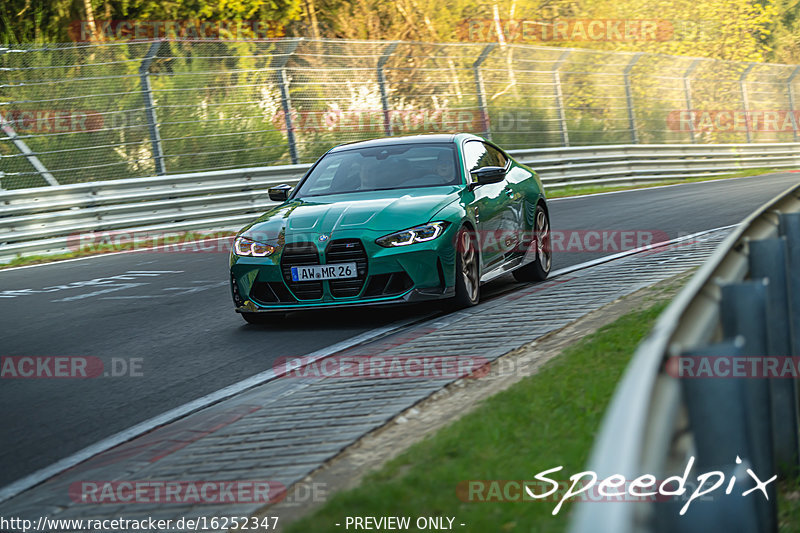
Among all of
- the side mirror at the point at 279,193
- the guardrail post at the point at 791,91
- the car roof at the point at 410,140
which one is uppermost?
the car roof at the point at 410,140

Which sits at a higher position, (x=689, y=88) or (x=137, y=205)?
(x=137, y=205)

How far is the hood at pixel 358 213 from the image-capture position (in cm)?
838

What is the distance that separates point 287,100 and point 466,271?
40.1ft

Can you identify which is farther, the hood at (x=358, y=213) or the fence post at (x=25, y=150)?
the fence post at (x=25, y=150)

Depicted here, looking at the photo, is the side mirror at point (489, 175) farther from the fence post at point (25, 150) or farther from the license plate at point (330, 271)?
the fence post at point (25, 150)

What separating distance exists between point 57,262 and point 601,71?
656 inches

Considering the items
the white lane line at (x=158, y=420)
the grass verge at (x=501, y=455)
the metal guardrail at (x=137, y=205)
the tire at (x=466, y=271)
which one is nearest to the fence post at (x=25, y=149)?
the metal guardrail at (x=137, y=205)

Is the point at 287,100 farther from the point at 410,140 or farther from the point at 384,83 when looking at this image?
the point at 410,140

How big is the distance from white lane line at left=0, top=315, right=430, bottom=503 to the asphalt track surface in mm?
86

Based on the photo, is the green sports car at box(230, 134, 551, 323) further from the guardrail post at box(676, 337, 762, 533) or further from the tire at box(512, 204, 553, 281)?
the guardrail post at box(676, 337, 762, 533)

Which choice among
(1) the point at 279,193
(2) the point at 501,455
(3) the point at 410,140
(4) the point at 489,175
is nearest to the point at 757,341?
(2) the point at 501,455

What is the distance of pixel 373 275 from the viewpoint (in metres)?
8.22

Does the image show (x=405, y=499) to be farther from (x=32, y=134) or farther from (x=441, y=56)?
(x=441, y=56)

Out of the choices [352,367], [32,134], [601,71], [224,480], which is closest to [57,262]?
[32,134]
